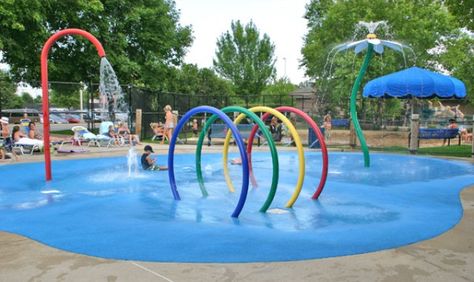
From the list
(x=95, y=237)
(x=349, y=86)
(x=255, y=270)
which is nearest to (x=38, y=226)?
(x=95, y=237)

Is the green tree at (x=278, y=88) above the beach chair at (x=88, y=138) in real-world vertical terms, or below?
above

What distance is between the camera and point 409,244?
221 inches

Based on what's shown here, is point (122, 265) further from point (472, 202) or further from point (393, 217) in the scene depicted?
point (472, 202)

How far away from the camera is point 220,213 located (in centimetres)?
785

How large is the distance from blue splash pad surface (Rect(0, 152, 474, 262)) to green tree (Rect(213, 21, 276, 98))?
37.9 m

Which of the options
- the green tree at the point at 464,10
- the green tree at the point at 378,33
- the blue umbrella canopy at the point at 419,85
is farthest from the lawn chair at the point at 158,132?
the green tree at the point at 464,10

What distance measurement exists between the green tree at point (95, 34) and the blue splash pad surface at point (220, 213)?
11.7 meters

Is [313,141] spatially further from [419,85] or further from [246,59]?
[246,59]

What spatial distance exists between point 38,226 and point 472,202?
7.16 meters

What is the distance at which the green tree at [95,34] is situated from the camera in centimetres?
2239

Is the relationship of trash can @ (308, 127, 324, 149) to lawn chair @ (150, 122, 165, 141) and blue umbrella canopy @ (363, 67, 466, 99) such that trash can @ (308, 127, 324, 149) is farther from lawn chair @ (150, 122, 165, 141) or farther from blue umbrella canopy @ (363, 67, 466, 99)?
lawn chair @ (150, 122, 165, 141)

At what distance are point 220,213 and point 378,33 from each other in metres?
26.5

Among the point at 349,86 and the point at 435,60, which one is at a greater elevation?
the point at 435,60

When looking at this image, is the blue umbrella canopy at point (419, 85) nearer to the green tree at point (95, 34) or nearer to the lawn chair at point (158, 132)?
the lawn chair at point (158, 132)
